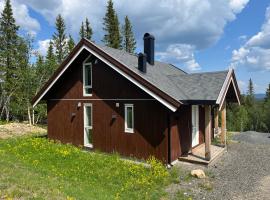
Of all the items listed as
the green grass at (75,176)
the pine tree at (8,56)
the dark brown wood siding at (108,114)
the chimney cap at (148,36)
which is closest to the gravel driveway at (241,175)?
the green grass at (75,176)

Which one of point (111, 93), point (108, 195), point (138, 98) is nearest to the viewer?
point (108, 195)

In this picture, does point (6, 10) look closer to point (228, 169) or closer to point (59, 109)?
point (59, 109)

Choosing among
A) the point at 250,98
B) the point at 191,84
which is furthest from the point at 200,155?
the point at 250,98

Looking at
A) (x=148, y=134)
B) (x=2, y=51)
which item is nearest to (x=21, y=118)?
(x=2, y=51)

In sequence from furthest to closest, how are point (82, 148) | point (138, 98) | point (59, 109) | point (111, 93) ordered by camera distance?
point (59, 109), point (82, 148), point (111, 93), point (138, 98)

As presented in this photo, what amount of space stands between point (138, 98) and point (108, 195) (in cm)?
514

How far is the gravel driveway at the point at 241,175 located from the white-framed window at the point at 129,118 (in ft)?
13.5

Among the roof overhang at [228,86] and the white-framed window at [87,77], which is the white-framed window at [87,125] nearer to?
the white-framed window at [87,77]

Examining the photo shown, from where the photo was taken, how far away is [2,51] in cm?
3331

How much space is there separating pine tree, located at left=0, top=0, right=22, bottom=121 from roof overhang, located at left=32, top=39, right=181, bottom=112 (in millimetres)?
19272

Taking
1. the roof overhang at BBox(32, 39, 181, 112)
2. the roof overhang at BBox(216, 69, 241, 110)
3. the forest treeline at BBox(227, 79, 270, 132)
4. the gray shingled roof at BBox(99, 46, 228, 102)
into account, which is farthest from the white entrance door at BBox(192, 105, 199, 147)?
the forest treeline at BBox(227, 79, 270, 132)

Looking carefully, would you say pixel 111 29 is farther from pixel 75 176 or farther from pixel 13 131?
pixel 75 176

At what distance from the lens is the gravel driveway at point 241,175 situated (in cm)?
836

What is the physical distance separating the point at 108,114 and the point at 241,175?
6.91 m
